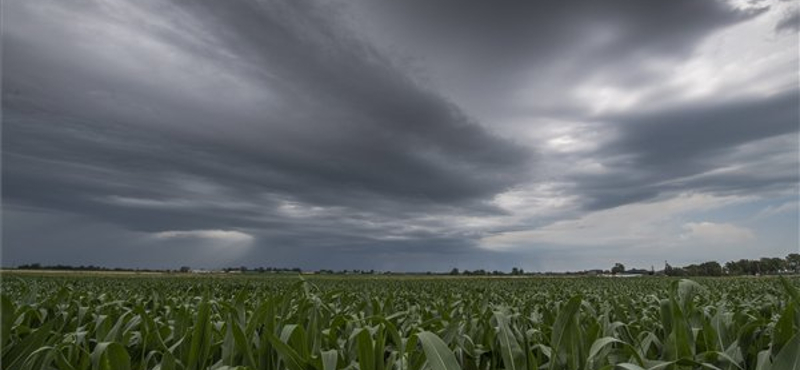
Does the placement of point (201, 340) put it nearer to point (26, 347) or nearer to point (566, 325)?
point (26, 347)

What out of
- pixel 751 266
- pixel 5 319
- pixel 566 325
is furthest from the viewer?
pixel 751 266

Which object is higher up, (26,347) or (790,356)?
Answer: (790,356)

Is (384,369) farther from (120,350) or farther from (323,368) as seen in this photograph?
(120,350)

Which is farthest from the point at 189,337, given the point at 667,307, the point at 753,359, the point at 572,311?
the point at 753,359

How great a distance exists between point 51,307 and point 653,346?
7.81 meters

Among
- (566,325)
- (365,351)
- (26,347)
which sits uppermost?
(566,325)

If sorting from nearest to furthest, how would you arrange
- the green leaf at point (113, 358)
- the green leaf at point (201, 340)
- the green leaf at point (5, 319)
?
the green leaf at point (113, 358) < the green leaf at point (201, 340) < the green leaf at point (5, 319)

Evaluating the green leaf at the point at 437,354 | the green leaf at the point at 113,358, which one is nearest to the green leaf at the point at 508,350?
the green leaf at the point at 437,354

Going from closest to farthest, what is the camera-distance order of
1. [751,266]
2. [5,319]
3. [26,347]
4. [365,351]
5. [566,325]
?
[365,351] < [566,325] < [26,347] < [5,319] < [751,266]

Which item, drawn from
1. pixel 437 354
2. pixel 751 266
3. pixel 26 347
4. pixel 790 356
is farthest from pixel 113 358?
pixel 751 266

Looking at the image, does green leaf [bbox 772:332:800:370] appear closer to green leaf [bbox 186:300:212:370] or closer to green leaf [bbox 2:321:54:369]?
green leaf [bbox 186:300:212:370]

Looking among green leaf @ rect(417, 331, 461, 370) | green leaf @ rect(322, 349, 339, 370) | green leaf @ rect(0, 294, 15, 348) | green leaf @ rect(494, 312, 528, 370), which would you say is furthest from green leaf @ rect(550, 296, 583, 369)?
green leaf @ rect(0, 294, 15, 348)

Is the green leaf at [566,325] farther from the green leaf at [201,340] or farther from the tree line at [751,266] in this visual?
the tree line at [751,266]

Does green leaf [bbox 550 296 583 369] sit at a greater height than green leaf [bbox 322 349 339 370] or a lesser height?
greater
